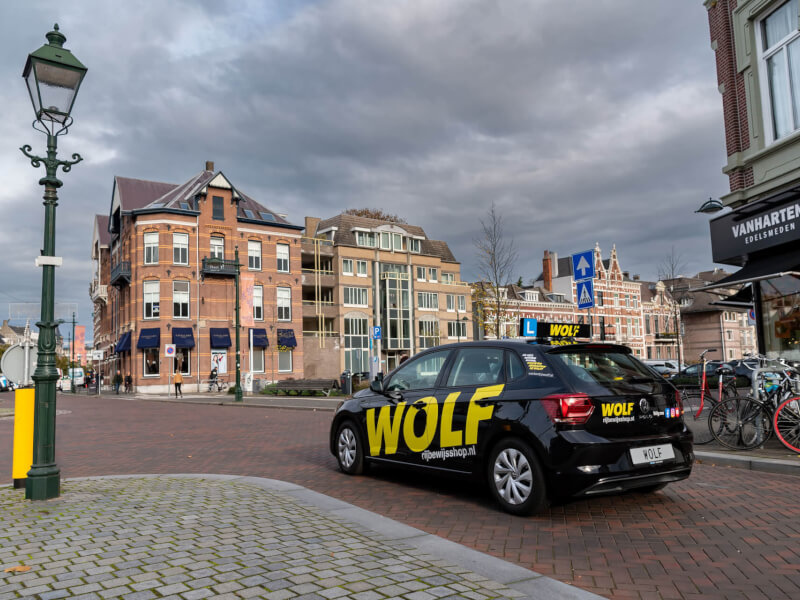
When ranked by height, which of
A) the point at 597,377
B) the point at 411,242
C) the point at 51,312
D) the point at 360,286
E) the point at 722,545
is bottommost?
the point at 722,545

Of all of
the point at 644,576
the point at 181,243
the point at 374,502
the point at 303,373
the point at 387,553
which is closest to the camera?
the point at 644,576

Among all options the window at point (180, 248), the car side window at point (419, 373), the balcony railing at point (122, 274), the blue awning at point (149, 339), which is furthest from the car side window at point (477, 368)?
the balcony railing at point (122, 274)

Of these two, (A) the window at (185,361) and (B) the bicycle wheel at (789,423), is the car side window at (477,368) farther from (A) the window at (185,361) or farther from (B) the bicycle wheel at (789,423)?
(A) the window at (185,361)

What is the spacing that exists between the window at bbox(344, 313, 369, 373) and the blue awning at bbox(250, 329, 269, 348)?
9051 millimetres

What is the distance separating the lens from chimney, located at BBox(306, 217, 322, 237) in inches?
2209

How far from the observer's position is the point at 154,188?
4841 centimetres

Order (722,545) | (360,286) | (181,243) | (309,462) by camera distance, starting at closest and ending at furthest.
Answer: (722,545) < (309,462) < (181,243) < (360,286)

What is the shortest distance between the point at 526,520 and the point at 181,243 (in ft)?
135

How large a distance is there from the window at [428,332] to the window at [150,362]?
24.6m

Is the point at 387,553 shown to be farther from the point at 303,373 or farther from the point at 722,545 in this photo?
the point at 303,373

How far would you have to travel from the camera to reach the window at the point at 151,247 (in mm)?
42000

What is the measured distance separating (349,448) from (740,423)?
5.33 metres

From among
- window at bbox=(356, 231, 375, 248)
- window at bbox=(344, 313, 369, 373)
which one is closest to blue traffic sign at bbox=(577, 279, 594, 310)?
window at bbox=(344, 313, 369, 373)

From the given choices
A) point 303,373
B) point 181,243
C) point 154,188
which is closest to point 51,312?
point 181,243
